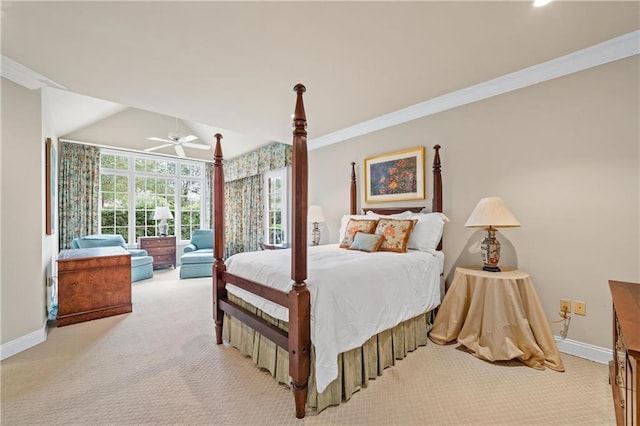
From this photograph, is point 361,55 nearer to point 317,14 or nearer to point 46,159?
point 317,14

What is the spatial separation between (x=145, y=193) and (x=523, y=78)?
279 inches

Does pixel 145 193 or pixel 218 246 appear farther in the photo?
pixel 145 193

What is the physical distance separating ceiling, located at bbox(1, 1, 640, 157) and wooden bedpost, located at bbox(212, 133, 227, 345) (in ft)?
2.42

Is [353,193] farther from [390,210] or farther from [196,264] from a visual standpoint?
[196,264]

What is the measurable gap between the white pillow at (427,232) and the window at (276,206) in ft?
9.42

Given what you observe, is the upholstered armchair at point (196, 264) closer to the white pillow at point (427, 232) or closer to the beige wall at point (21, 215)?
the beige wall at point (21, 215)

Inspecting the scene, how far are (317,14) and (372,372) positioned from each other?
2459mm

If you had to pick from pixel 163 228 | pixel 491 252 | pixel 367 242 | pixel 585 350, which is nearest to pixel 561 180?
pixel 491 252

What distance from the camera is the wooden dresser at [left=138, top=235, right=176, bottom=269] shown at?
579cm

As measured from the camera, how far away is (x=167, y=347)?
2.52 m

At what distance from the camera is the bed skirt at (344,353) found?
1731 millimetres

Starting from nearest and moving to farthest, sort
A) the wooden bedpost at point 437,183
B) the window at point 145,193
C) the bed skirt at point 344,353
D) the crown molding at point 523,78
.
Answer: the bed skirt at point 344,353 < the crown molding at point 523,78 < the wooden bedpost at point 437,183 < the window at point 145,193

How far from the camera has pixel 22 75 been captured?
2412mm

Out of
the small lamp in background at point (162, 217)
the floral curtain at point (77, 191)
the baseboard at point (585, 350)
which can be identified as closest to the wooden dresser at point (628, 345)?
the baseboard at point (585, 350)
